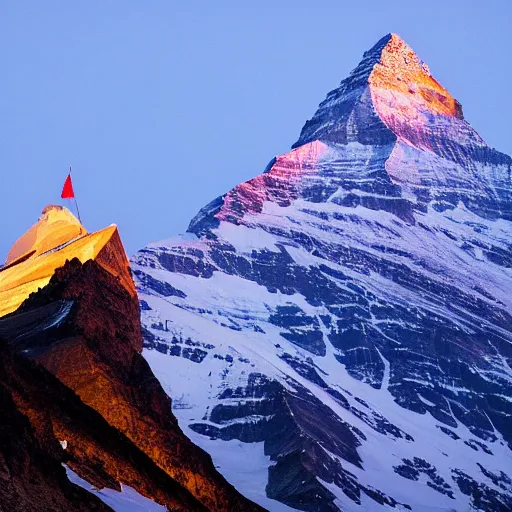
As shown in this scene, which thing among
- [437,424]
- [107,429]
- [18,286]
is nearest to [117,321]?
[18,286]

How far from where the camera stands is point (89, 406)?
49.7 metres

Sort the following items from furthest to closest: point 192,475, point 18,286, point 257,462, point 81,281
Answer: point 257,462 → point 18,286 → point 81,281 → point 192,475

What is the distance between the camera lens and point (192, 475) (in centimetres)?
5300

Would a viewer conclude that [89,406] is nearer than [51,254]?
Yes

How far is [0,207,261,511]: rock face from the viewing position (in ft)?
→ 118

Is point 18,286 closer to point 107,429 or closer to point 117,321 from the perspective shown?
point 117,321

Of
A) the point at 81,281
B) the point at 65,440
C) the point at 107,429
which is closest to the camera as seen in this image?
the point at 65,440

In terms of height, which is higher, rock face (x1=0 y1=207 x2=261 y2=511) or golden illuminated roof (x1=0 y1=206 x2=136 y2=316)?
golden illuminated roof (x1=0 y1=206 x2=136 y2=316)

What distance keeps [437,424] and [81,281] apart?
12500 cm

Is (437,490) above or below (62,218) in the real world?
below

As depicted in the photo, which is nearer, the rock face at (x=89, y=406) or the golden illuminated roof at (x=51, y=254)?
the rock face at (x=89, y=406)

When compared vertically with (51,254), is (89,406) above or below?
below

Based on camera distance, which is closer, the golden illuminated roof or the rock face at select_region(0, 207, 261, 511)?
the rock face at select_region(0, 207, 261, 511)

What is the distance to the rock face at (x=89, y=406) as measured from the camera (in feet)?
118
